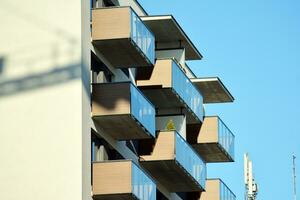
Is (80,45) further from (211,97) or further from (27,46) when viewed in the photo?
(211,97)

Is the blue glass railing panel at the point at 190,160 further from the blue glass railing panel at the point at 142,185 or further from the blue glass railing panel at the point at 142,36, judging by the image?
the blue glass railing panel at the point at 142,36

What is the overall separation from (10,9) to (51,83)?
316 cm

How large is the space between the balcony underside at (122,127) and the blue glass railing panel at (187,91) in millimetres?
5724

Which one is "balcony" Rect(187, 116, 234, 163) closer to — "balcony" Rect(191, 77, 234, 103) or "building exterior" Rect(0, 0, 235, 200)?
"balcony" Rect(191, 77, 234, 103)

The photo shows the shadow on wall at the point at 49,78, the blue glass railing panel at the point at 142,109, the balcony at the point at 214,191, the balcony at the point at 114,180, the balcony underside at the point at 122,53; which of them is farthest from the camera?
the balcony at the point at 214,191

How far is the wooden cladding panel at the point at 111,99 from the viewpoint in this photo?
64625mm

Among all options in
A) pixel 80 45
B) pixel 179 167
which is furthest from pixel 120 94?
pixel 179 167

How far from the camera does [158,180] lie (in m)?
75.9

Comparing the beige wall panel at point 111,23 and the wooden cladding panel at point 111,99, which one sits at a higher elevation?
the beige wall panel at point 111,23

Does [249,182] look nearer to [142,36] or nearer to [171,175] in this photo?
[171,175]

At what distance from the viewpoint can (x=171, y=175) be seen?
7550 centimetres

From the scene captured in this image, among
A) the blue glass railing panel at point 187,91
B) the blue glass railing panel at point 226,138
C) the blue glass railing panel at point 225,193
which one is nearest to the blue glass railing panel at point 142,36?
the blue glass railing panel at point 187,91

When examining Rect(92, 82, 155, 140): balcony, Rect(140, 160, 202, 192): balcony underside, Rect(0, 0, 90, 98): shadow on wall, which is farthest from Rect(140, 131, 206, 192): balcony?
Rect(0, 0, 90, 98): shadow on wall

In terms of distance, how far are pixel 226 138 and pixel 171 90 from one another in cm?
979
